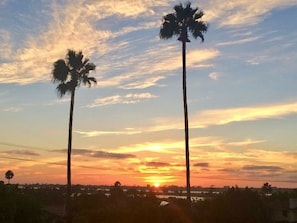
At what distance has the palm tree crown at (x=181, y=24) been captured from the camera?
45.3m

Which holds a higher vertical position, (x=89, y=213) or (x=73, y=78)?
(x=73, y=78)

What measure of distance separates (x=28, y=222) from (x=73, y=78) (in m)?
16.9

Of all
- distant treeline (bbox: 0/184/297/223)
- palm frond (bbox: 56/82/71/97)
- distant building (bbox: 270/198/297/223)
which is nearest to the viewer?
distant treeline (bbox: 0/184/297/223)

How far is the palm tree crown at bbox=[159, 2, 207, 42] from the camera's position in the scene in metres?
45.3

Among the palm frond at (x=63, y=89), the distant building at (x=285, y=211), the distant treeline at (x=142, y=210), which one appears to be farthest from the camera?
the distant building at (x=285, y=211)

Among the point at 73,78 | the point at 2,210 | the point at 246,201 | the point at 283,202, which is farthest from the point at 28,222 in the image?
the point at 283,202

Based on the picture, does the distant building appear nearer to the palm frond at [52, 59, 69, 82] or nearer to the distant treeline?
the distant treeline

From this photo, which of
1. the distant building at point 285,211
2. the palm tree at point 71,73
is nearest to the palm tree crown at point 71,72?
the palm tree at point 71,73

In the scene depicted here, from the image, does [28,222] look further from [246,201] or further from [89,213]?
[246,201]

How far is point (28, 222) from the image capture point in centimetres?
3850

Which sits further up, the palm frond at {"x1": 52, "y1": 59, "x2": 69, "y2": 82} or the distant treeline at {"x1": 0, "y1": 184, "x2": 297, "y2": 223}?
the palm frond at {"x1": 52, "y1": 59, "x2": 69, "y2": 82}

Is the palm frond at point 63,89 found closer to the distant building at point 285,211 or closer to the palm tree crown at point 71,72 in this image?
the palm tree crown at point 71,72

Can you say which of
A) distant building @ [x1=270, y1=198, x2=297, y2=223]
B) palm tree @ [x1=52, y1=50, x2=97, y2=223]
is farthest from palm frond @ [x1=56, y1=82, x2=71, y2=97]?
distant building @ [x1=270, y1=198, x2=297, y2=223]

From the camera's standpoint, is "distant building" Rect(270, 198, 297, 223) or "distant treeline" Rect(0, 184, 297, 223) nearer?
"distant treeline" Rect(0, 184, 297, 223)
